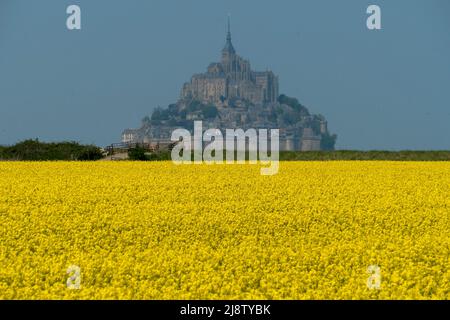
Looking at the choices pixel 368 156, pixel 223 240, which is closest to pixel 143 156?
pixel 368 156

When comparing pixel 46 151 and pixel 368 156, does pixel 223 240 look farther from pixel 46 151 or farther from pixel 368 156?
pixel 368 156

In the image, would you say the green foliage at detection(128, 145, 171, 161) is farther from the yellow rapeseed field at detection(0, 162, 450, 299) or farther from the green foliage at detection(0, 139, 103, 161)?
the yellow rapeseed field at detection(0, 162, 450, 299)

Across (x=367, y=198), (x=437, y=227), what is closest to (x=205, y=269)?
(x=437, y=227)

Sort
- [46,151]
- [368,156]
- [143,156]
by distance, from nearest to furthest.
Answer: [46,151] < [143,156] < [368,156]

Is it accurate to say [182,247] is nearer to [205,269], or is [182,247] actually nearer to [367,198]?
[205,269]
